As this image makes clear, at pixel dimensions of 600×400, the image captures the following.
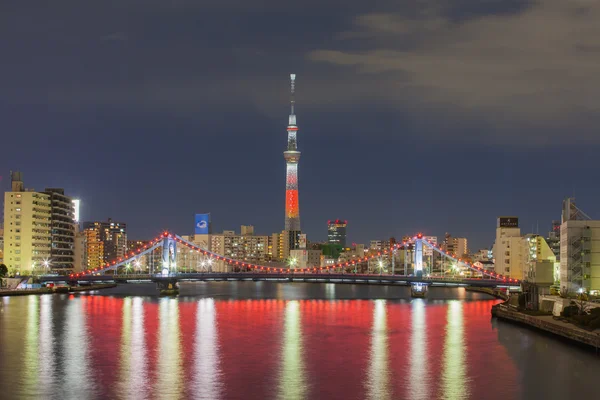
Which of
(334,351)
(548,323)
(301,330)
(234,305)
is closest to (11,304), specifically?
(234,305)

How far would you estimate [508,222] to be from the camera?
9381 centimetres

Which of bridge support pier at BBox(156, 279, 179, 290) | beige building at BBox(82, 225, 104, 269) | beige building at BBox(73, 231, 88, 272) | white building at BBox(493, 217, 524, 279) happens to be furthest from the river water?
beige building at BBox(82, 225, 104, 269)

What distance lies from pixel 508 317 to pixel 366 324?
7.66 meters

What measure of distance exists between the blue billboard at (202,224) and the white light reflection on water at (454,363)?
104m

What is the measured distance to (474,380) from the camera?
2841 centimetres

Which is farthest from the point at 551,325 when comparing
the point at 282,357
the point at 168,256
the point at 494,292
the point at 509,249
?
the point at 509,249

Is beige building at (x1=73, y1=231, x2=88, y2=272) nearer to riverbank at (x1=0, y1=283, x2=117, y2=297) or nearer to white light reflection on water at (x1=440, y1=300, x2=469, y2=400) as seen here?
riverbank at (x1=0, y1=283, x2=117, y2=297)

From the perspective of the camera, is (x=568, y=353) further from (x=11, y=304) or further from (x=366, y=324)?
(x=11, y=304)

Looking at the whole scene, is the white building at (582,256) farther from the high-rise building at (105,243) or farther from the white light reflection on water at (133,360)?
the high-rise building at (105,243)

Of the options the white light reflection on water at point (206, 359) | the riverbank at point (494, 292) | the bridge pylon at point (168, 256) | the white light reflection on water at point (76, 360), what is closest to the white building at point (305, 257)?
the riverbank at point (494, 292)

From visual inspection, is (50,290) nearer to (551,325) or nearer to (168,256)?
(168,256)

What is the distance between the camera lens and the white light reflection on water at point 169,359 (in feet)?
87.8

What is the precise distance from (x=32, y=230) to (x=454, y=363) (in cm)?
6098

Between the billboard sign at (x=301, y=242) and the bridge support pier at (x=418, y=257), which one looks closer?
the bridge support pier at (x=418, y=257)
